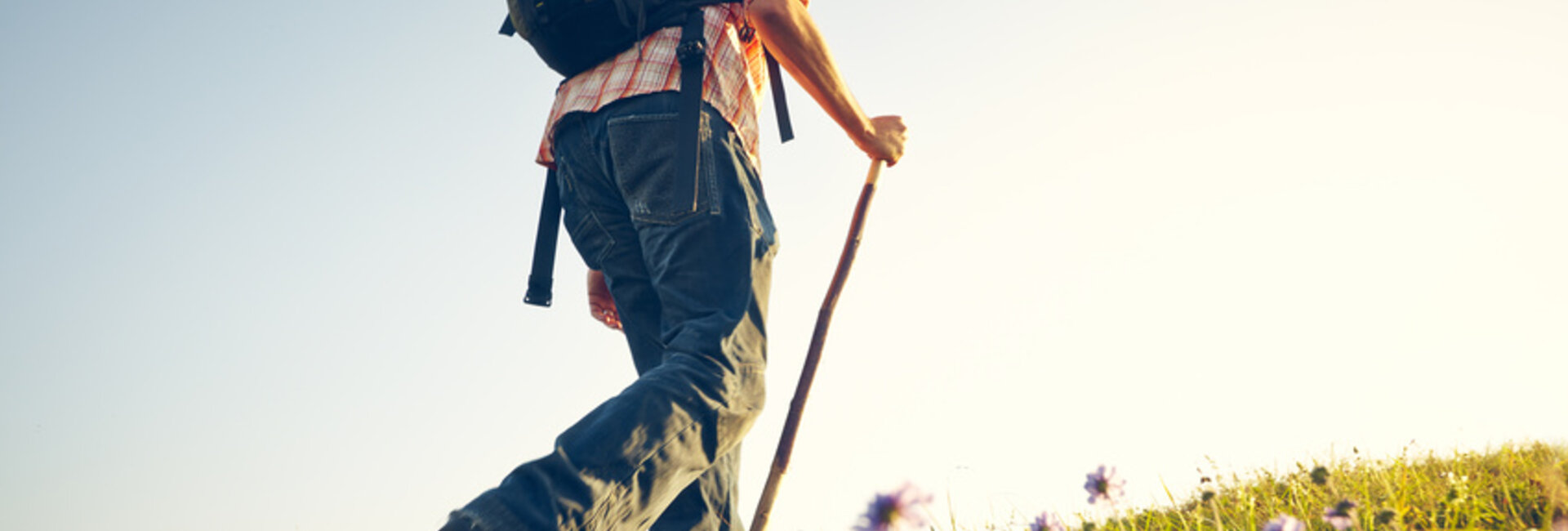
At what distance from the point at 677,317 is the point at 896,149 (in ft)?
3.24

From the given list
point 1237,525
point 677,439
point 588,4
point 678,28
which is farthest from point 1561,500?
point 588,4

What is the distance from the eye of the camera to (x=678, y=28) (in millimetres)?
2213

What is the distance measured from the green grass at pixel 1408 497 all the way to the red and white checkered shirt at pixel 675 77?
1.37 m

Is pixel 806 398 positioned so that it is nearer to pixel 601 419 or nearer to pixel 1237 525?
pixel 601 419

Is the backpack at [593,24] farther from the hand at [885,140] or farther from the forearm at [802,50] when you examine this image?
the hand at [885,140]

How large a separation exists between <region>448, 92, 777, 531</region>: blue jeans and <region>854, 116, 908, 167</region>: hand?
494mm

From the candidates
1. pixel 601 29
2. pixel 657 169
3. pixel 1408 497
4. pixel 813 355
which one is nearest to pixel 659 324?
pixel 813 355

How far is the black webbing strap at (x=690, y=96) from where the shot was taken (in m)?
1.96

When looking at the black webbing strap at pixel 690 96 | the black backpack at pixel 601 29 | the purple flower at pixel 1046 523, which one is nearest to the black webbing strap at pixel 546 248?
the black backpack at pixel 601 29

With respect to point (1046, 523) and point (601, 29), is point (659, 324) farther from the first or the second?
point (1046, 523)

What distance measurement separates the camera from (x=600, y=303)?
2.91 m

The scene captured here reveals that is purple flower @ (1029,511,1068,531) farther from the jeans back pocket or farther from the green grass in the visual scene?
the jeans back pocket

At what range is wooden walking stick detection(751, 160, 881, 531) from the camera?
7.52ft

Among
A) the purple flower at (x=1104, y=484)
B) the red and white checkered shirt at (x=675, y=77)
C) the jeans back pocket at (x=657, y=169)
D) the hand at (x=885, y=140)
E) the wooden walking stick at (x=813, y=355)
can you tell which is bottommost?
the purple flower at (x=1104, y=484)
